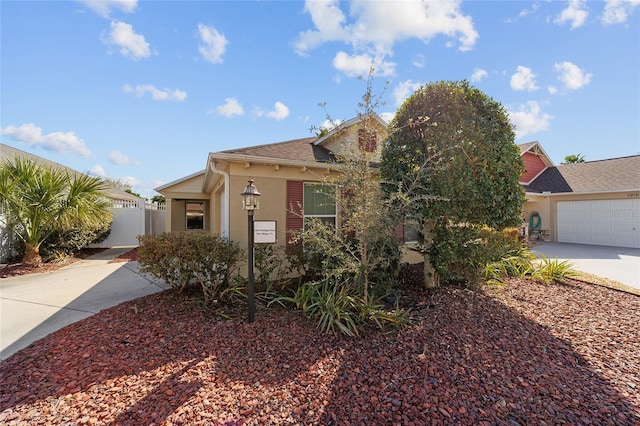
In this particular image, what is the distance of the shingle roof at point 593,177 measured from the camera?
13.2 m

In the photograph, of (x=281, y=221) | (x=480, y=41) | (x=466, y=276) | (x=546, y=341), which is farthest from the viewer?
(x=480, y=41)

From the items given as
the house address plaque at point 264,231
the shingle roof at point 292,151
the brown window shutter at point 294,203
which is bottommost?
the house address plaque at point 264,231

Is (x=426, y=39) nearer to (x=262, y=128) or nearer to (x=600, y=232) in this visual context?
(x=262, y=128)

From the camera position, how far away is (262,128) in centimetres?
1068

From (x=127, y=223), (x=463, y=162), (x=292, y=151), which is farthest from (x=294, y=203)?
(x=127, y=223)

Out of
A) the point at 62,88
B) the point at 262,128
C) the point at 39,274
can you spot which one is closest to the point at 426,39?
the point at 262,128

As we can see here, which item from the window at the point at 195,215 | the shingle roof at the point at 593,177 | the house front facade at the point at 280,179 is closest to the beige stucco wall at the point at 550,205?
the shingle roof at the point at 593,177

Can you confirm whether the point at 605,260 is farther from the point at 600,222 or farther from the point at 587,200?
the point at 587,200

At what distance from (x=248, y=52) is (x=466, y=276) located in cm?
848

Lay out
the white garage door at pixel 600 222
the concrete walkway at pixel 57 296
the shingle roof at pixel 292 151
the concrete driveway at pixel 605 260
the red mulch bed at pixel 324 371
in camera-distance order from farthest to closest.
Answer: the white garage door at pixel 600 222 < the concrete driveway at pixel 605 260 < the shingle roof at pixel 292 151 < the concrete walkway at pixel 57 296 < the red mulch bed at pixel 324 371

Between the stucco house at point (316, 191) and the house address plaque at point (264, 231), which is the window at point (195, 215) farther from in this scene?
the house address plaque at point (264, 231)

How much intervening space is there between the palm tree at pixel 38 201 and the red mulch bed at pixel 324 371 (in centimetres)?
578

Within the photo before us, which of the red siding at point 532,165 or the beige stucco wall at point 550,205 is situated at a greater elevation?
the red siding at point 532,165

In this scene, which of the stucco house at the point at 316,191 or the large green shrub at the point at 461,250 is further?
the stucco house at the point at 316,191
